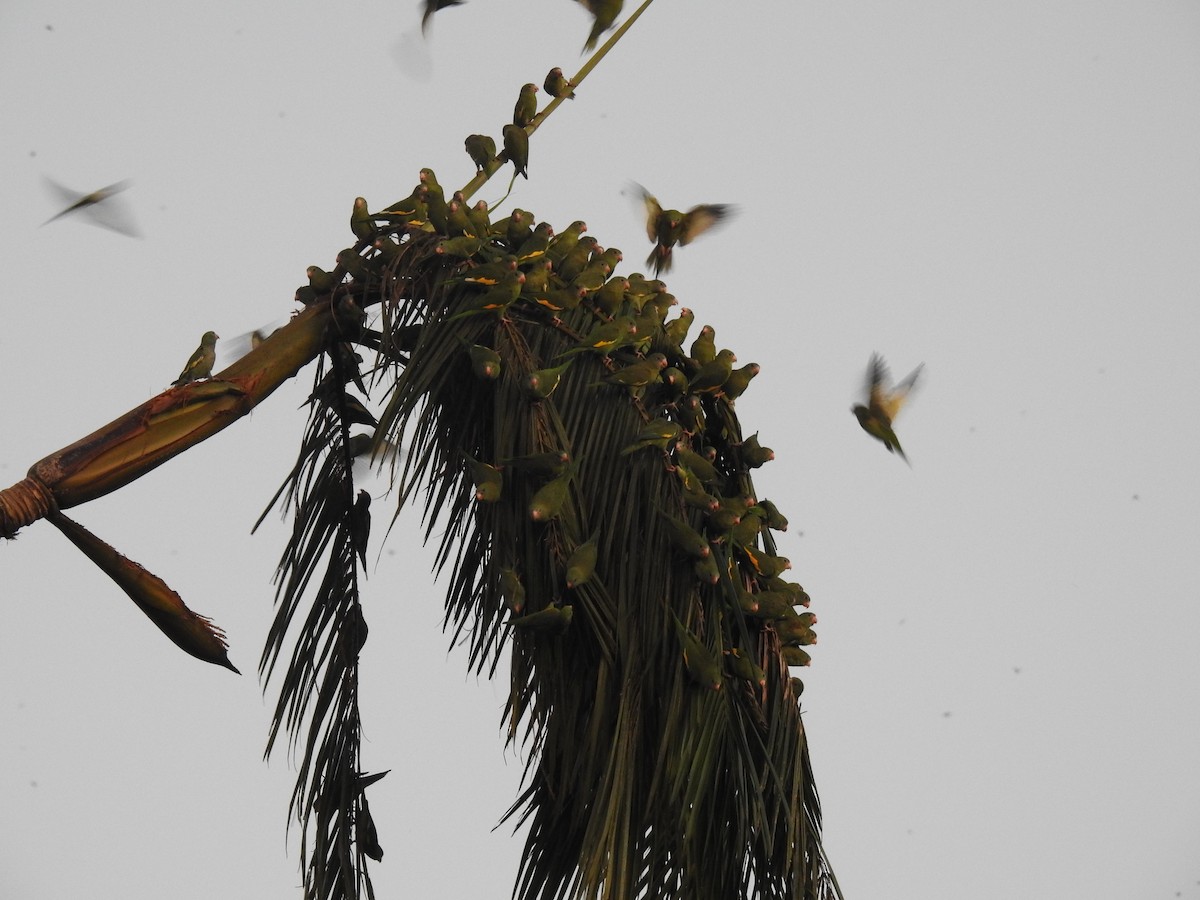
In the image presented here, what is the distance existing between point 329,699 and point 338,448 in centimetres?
34

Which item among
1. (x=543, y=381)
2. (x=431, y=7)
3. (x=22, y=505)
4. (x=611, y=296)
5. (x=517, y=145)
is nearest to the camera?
(x=22, y=505)

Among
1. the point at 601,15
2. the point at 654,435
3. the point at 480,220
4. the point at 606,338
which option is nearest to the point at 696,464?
the point at 654,435

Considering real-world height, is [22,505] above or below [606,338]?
below

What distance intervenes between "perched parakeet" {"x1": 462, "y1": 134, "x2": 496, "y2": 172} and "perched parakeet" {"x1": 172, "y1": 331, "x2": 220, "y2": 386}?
431 mm

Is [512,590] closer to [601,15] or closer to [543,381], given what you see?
[543,381]

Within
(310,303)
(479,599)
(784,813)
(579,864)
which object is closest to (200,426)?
(310,303)

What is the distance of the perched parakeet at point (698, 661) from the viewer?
143 centimetres

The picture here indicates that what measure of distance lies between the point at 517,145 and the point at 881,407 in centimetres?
65

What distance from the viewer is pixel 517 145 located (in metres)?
1.70

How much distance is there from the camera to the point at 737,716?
4.89ft

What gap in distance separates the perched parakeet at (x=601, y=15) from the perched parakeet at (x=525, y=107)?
0.44 ft

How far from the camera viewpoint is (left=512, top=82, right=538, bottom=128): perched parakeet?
1.72 metres

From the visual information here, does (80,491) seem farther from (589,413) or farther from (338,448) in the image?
(589,413)

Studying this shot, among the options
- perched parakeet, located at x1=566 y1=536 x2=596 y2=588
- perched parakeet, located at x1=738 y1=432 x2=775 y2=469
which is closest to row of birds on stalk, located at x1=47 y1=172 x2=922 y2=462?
perched parakeet, located at x1=738 y1=432 x2=775 y2=469
